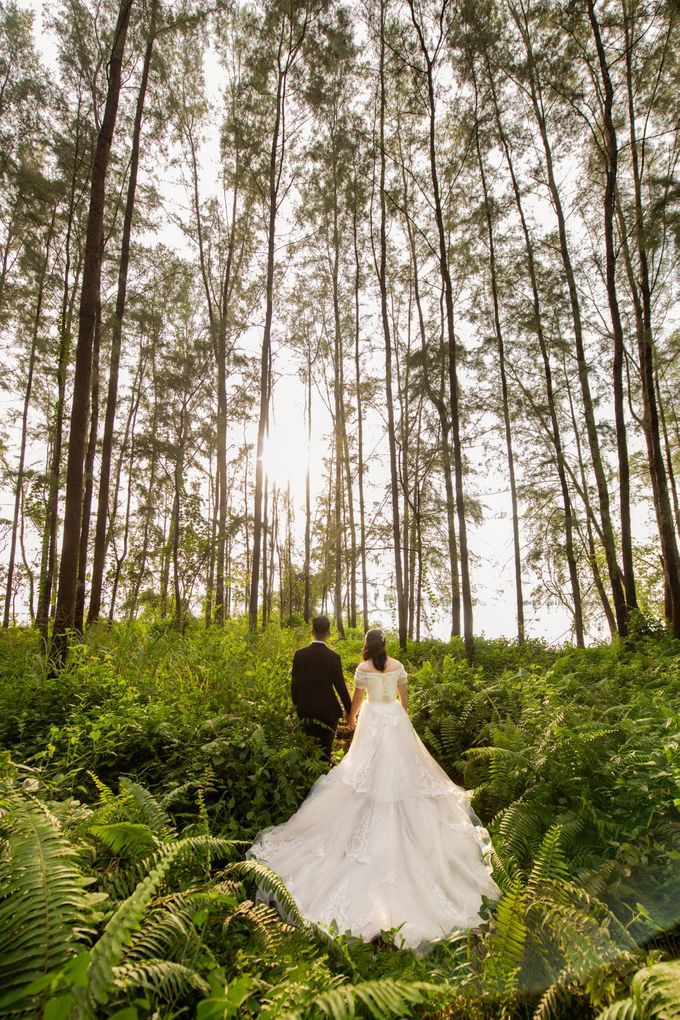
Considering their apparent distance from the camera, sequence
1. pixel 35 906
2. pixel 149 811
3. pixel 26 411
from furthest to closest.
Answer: pixel 26 411, pixel 149 811, pixel 35 906

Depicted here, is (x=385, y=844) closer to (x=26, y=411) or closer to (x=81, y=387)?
(x=81, y=387)

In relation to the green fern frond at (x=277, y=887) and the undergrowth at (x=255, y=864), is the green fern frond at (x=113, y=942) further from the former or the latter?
the green fern frond at (x=277, y=887)

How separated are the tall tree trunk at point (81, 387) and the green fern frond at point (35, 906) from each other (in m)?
5.02

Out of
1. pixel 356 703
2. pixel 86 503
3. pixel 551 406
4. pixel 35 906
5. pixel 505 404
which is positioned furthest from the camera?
pixel 505 404

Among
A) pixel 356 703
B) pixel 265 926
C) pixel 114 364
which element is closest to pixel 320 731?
pixel 356 703

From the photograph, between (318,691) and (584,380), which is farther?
(584,380)

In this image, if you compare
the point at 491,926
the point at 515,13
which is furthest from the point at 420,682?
the point at 515,13

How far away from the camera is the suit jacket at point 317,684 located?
5.73m

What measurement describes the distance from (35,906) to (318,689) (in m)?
4.11

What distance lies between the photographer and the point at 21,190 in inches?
555

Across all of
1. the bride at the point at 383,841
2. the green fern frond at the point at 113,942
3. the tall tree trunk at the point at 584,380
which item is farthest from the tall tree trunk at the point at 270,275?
the green fern frond at the point at 113,942

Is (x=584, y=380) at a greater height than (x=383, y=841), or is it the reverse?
(x=584, y=380)

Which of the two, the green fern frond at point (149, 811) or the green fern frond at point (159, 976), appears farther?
the green fern frond at point (149, 811)

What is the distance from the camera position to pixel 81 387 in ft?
23.5
